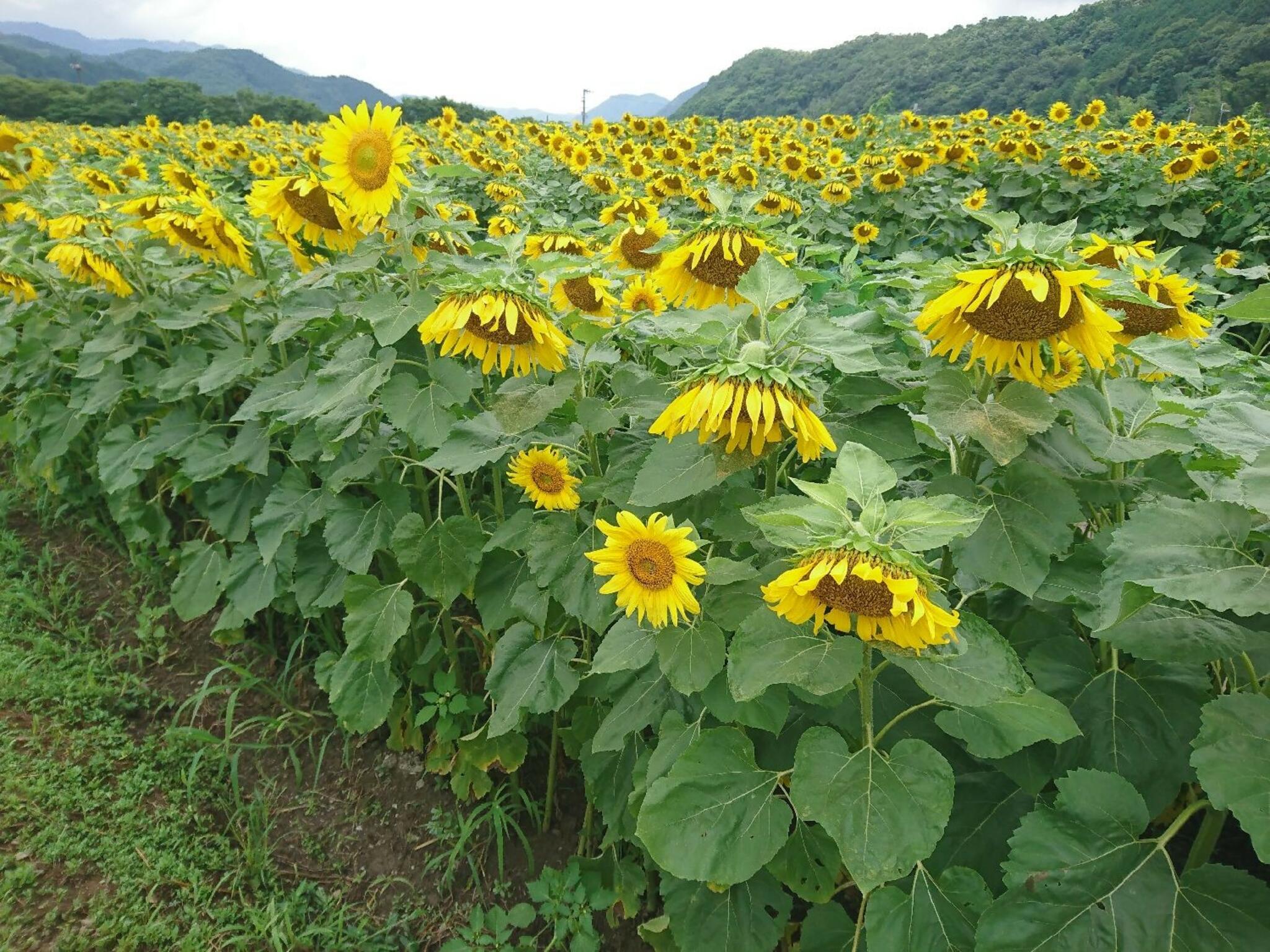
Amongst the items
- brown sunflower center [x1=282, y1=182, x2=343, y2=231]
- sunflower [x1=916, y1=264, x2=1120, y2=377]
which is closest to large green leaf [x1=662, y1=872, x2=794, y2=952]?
sunflower [x1=916, y1=264, x2=1120, y2=377]

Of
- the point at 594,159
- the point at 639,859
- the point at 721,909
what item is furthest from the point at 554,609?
the point at 594,159

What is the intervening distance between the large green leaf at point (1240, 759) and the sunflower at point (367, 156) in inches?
76.5

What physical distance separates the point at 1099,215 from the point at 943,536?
7.48 metres

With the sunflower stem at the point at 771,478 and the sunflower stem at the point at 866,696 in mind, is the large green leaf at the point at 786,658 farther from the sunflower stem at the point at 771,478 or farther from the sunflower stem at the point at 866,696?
the sunflower stem at the point at 771,478

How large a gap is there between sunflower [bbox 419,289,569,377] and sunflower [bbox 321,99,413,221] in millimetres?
442

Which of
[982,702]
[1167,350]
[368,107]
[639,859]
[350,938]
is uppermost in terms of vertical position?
[368,107]

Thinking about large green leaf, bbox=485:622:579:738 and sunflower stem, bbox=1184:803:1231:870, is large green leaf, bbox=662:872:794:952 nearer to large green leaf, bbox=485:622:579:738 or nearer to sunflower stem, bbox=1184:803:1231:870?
large green leaf, bbox=485:622:579:738

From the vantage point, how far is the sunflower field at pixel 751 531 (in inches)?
41.9

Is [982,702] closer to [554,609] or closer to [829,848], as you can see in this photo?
[829,848]

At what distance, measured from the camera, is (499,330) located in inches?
62.1

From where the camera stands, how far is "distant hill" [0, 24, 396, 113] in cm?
6538

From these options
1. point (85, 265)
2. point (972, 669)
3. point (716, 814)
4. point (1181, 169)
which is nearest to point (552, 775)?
point (716, 814)

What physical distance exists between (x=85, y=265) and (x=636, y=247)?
214cm

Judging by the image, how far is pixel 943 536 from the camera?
0.99m
